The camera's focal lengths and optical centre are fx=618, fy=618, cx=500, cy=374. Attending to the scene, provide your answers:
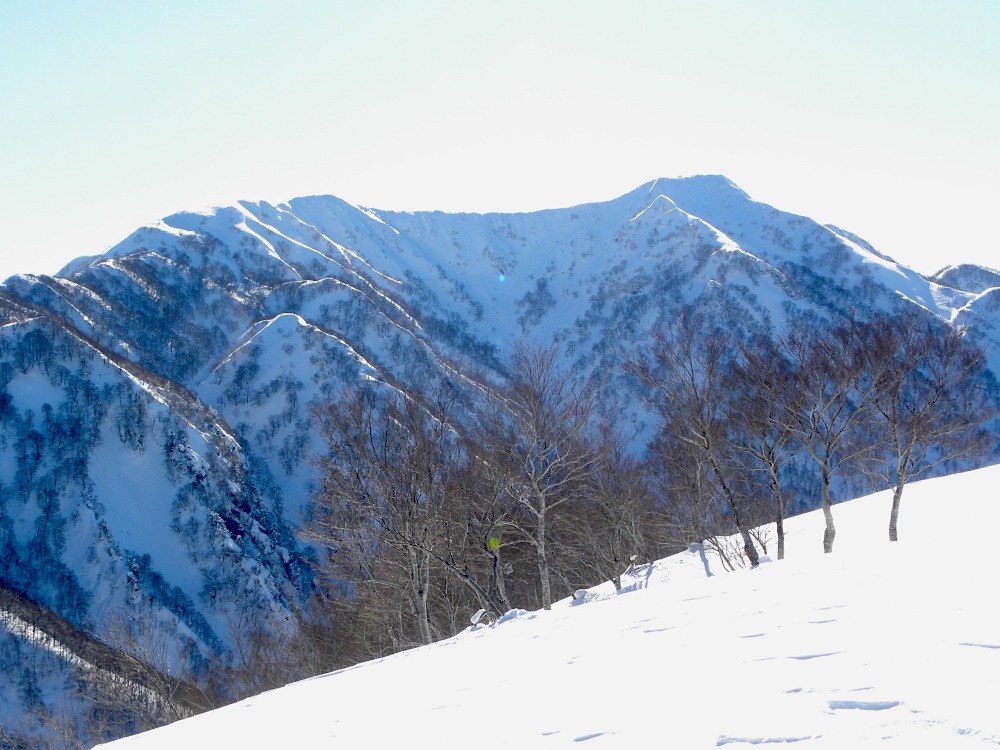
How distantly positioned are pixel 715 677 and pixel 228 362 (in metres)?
125

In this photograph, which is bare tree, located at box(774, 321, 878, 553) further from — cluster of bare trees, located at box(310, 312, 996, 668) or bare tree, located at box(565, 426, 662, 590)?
bare tree, located at box(565, 426, 662, 590)

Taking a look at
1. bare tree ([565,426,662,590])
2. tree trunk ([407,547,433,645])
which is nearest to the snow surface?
tree trunk ([407,547,433,645])

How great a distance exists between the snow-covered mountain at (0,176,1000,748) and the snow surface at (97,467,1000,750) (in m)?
17.5

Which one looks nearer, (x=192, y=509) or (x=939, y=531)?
(x=939, y=531)

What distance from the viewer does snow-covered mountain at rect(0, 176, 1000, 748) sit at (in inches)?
2758

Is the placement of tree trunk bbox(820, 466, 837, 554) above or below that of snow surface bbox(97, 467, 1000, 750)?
below

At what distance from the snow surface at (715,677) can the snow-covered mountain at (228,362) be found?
57.6 feet

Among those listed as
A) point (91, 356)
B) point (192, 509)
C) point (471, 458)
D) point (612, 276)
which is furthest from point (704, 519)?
point (612, 276)

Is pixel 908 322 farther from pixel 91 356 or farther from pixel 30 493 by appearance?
pixel 91 356

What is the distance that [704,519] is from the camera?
17.3 metres

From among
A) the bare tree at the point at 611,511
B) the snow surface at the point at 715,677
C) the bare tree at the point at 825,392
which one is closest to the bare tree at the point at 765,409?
the bare tree at the point at 825,392

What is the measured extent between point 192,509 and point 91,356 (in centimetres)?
2990

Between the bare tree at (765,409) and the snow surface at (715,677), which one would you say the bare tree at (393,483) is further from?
the bare tree at (765,409)

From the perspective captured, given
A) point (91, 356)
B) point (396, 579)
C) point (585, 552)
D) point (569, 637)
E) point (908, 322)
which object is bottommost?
point (585, 552)
